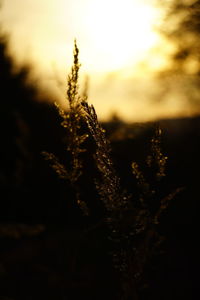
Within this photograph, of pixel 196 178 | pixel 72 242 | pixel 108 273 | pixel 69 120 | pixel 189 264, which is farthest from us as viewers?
pixel 196 178

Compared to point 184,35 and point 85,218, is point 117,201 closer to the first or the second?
point 85,218

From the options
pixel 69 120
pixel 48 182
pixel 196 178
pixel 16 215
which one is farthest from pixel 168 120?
pixel 69 120

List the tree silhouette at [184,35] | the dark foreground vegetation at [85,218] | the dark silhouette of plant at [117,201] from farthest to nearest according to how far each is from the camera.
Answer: the tree silhouette at [184,35], the dark foreground vegetation at [85,218], the dark silhouette of plant at [117,201]

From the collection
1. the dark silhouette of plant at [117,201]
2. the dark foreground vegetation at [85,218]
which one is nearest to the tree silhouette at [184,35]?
the dark foreground vegetation at [85,218]

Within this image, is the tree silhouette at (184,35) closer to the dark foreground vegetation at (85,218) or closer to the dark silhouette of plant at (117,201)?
the dark foreground vegetation at (85,218)

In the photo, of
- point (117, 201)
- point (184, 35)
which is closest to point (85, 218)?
point (117, 201)

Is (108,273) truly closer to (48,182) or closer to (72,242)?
(72,242)

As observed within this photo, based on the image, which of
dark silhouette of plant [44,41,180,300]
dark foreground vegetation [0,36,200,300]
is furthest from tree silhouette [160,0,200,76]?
dark silhouette of plant [44,41,180,300]

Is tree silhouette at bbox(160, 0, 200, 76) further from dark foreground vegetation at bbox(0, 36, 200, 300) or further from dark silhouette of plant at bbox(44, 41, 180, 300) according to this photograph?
dark silhouette of plant at bbox(44, 41, 180, 300)

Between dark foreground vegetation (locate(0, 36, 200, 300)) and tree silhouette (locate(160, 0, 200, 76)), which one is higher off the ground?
tree silhouette (locate(160, 0, 200, 76))
